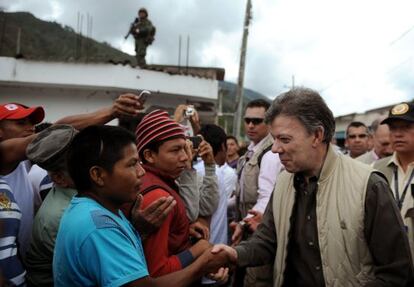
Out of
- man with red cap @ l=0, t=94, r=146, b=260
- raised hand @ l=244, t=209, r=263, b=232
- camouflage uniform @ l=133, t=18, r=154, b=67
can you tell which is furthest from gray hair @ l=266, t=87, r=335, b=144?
camouflage uniform @ l=133, t=18, r=154, b=67

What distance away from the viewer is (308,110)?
230cm

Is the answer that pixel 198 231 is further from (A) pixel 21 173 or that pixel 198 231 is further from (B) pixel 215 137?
(B) pixel 215 137

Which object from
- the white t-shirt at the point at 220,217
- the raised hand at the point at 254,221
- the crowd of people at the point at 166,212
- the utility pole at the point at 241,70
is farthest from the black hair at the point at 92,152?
the utility pole at the point at 241,70

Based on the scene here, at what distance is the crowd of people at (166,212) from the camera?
1767 mm

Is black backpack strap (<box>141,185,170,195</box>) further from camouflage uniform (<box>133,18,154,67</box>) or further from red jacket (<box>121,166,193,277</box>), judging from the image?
camouflage uniform (<box>133,18,154,67</box>)

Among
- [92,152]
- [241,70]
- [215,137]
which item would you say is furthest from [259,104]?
[241,70]

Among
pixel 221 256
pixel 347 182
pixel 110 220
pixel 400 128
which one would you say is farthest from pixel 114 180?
pixel 400 128

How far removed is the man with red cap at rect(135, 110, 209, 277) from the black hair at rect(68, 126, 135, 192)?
1.49 ft

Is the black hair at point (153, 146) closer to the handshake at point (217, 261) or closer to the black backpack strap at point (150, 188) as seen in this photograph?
the black backpack strap at point (150, 188)

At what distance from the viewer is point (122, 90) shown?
32.7 feet

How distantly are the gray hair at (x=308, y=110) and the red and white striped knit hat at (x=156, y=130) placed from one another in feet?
2.15

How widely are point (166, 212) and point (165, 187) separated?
0.28m

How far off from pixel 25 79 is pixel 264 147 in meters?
7.56

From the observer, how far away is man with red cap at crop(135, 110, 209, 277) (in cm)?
215
